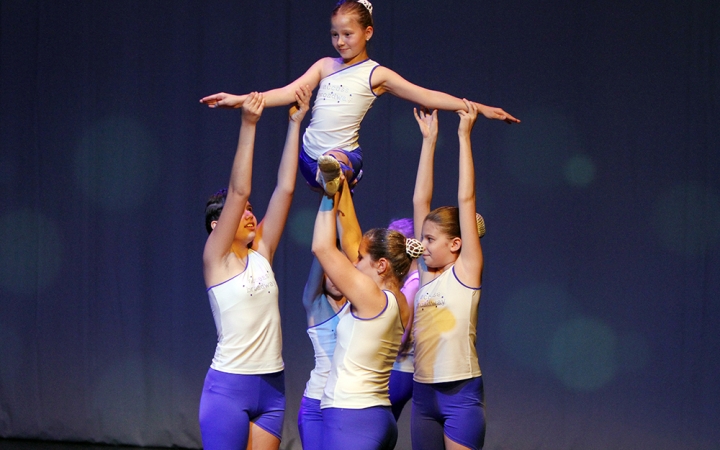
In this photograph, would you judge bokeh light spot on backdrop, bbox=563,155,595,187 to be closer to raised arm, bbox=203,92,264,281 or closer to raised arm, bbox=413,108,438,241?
raised arm, bbox=413,108,438,241

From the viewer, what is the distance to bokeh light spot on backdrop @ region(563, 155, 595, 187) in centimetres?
489

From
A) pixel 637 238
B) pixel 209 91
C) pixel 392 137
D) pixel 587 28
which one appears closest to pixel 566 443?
pixel 637 238

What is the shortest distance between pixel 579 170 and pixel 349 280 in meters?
2.93

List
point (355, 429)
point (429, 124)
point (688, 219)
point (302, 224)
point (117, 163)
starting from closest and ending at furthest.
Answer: point (355, 429) < point (429, 124) < point (688, 219) < point (302, 224) < point (117, 163)

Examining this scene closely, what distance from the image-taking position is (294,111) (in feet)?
9.48

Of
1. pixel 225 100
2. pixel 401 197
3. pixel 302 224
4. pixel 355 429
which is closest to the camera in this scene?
pixel 355 429

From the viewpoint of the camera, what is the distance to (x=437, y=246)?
9.49 ft

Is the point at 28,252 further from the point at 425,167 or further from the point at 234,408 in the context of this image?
the point at 425,167

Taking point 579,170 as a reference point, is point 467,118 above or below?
above

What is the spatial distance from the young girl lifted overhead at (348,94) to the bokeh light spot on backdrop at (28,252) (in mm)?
3328

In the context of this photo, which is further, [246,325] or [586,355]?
[586,355]

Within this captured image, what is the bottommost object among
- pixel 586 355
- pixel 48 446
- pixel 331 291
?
pixel 48 446

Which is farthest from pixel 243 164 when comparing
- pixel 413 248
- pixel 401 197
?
pixel 401 197

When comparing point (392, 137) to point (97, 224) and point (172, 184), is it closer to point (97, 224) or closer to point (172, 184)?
point (172, 184)
